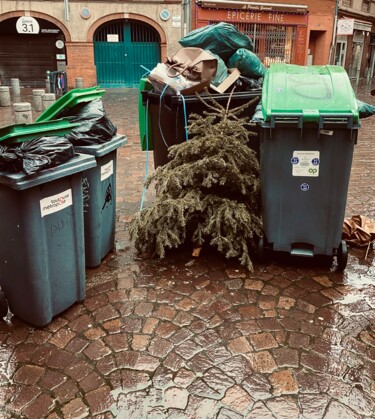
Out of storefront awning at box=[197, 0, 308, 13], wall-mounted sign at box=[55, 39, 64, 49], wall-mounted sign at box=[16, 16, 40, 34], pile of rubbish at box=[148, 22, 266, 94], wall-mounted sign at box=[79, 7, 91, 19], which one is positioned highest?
storefront awning at box=[197, 0, 308, 13]

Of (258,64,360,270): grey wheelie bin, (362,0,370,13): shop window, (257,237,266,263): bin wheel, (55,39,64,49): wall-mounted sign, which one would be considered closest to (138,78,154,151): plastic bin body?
(258,64,360,270): grey wheelie bin

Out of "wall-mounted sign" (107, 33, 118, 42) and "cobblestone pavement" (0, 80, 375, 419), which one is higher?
"wall-mounted sign" (107, 33, 118, 42)

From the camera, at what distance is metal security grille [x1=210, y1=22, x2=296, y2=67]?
23.3 metres

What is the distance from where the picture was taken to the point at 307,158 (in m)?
3.68

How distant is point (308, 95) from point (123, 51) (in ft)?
64.9

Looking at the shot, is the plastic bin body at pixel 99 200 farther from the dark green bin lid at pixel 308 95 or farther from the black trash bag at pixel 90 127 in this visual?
the dark green bin lid at pixel 308 95

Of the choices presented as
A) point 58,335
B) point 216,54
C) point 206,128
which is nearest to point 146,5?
point 216,54

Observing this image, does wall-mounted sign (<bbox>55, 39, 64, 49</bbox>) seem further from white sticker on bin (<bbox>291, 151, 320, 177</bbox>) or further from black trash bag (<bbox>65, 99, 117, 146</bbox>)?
white sticker on bin (<bbox>291, 151, 320, 177</bbox>)

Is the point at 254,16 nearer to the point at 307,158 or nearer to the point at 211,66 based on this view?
the point at 211,66

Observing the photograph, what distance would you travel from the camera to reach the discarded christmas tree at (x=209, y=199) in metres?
4.02

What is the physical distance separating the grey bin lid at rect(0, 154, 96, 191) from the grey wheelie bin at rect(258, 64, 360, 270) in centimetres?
147

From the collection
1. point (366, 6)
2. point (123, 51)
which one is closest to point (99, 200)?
point (123, 51)

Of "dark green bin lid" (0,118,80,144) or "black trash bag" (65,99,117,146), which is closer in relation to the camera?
"dark green bin lid" (0,118,80,144)

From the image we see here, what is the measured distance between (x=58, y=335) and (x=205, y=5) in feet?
70.5
